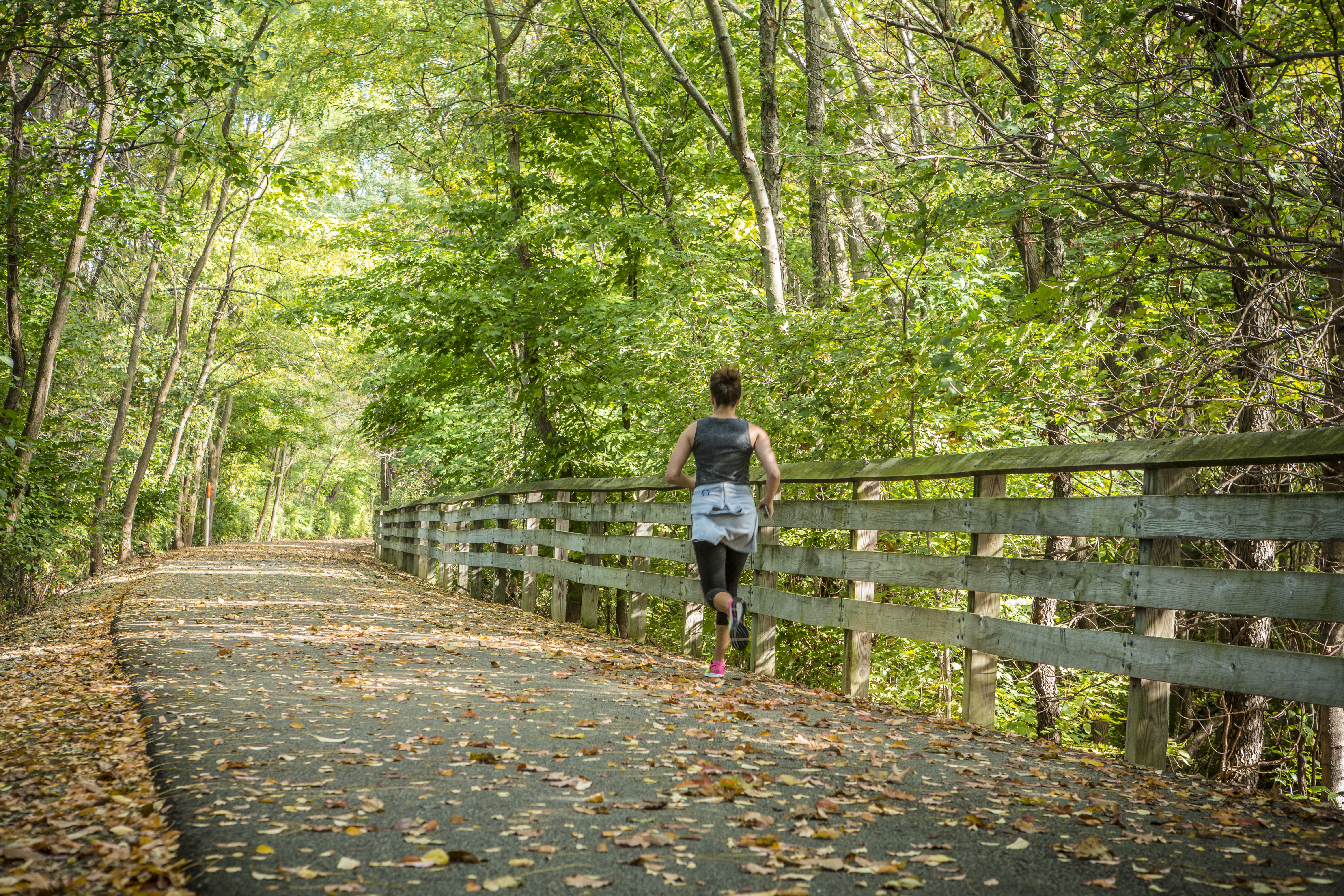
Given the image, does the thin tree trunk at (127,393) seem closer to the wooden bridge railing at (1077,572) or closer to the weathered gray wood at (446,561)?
the weathered gray wood at (446,561)

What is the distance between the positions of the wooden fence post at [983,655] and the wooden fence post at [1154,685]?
0.98 meters

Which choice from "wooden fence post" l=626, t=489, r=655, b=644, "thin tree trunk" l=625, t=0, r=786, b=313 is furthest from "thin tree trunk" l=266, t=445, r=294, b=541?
"wooden fence post" l=626, t=489, r=655, b=644

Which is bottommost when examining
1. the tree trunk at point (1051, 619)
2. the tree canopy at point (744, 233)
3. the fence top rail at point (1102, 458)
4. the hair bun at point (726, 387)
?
the tree trunk at point (1051, 619)

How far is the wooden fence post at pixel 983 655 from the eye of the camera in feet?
17.3

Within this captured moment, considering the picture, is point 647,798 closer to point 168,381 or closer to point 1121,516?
point 1121,516

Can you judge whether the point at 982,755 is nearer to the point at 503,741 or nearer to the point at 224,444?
the point at 503,741

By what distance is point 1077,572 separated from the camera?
15.1 feet

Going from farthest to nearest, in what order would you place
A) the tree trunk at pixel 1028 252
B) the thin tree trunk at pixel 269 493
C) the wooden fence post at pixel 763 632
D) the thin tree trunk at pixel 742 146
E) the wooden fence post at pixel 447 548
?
the thin tree trunk at pixel 269 493 < the wooden fence post at pixel 447 548 < the tree trunk at pixel 1028 252 < the thin tree trunk at pixel 742 146 < the wooden fence post at pixel 763 632

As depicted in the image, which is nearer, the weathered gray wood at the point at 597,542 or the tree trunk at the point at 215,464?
the weathered gray wood at the point at 597,542

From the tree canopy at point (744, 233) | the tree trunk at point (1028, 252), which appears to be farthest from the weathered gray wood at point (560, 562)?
the tree trunk at point (1028, 252)

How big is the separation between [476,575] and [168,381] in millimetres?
14354

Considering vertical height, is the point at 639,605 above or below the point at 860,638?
below

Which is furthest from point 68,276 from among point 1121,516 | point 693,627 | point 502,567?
point 1121,516

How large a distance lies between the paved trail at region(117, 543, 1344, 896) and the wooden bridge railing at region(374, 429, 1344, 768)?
0.42 meters
